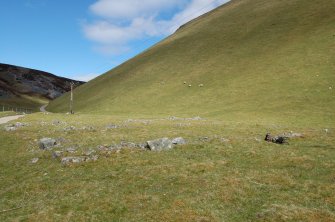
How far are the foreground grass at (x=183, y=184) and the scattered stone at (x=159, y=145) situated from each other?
77cm

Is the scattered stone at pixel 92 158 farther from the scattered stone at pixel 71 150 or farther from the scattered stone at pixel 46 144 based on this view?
the scattered stone at pixel 46 144

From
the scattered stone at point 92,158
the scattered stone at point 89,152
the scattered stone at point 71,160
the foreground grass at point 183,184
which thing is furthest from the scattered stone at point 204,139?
the scattered stone at point 71,160

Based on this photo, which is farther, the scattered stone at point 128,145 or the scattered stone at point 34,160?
the scattered stone at point 128,145

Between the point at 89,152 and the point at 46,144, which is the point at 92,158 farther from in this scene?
the point at 46,144

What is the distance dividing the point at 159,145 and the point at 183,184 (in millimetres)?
8269

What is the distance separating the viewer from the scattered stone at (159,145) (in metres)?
29.0

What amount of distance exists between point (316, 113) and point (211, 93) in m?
24.5

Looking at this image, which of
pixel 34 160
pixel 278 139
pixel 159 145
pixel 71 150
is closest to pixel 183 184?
pixel 159 145

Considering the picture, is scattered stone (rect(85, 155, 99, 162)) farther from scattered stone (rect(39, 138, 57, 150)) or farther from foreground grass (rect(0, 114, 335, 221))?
scattered stone (rect(39, 138, 57, 150))

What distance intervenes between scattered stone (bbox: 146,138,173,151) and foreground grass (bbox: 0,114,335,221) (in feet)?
2.53

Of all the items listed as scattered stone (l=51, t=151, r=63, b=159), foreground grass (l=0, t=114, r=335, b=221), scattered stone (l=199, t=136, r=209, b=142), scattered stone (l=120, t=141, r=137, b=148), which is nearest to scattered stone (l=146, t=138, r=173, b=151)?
foreground grass (l=0, t=114, r=335, b=221)

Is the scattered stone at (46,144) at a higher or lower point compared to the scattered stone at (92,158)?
higher

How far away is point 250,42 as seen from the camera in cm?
9244

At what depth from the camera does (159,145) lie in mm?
29344
